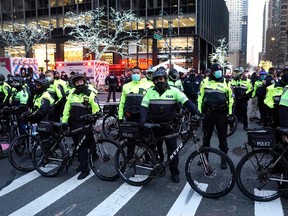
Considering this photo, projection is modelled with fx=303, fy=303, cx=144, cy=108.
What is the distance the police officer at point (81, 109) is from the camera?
19.5ft

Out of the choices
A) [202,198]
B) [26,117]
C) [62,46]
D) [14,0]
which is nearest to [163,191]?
[202,198]

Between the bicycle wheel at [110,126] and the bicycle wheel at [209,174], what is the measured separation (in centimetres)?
470

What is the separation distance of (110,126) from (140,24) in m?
42.2

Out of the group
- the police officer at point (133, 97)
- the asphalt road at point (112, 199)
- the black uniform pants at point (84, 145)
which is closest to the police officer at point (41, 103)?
the black uniform pants at point (84, 145)

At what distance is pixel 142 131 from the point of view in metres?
5.42

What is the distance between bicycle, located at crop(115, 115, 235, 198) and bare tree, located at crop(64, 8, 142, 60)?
35187 mm

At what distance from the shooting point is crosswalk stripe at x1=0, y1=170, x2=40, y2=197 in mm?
5425

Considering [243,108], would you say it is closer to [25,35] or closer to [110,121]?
[110,121]

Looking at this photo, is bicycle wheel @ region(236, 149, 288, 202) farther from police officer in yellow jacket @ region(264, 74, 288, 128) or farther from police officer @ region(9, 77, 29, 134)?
police officer @ region(9, 77, 29, 134)

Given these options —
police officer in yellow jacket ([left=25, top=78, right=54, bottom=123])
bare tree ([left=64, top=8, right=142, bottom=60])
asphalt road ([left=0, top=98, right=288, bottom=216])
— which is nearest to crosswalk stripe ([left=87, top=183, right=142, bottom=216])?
asphalt road ([left=0, top=98, right=288, bottom=216])

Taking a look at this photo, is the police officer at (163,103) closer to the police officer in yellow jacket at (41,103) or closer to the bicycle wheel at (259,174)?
the bicycle wheel at (259,174)

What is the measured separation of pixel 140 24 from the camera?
49.3 meters

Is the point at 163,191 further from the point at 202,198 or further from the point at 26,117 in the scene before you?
the point at 26,117

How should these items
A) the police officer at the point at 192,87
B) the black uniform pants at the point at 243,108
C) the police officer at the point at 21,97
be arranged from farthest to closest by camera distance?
the police officer at the point at 192,87 → the black uniform pants at the point at 243,108 → the police officer at the point at 21,97
